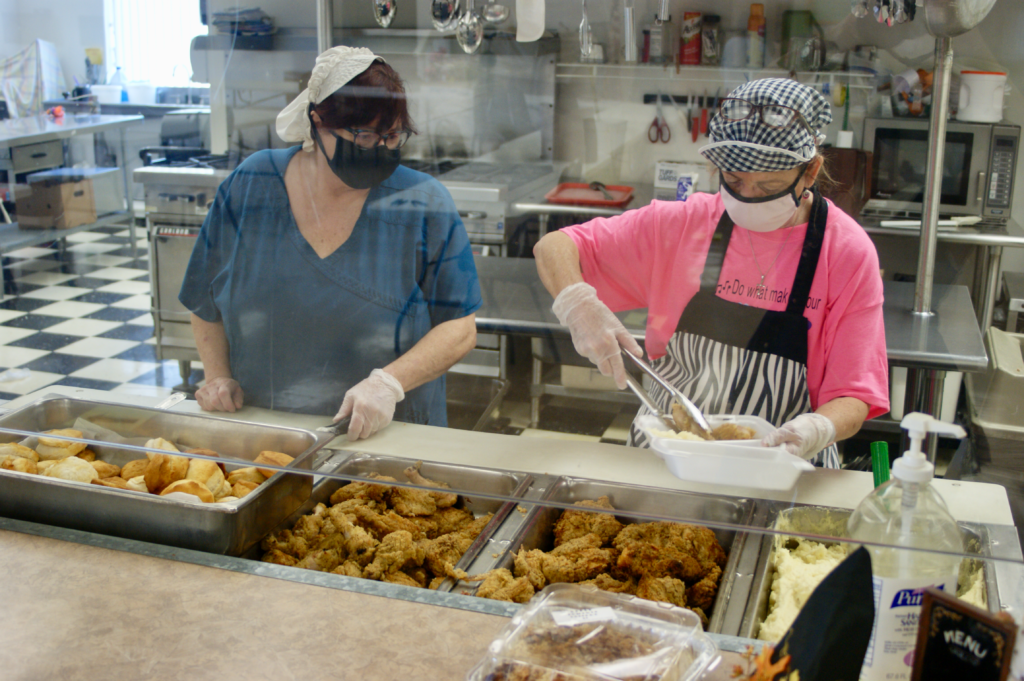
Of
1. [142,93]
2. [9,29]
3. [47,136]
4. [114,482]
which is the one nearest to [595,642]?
[114,482]

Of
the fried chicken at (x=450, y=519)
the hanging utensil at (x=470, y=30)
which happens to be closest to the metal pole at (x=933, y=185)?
the hanging utensil at (x=470, y=30)

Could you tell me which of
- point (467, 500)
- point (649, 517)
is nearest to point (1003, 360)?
point (649, 517)

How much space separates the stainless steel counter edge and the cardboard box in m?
0.57

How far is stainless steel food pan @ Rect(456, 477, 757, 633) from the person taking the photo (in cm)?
105

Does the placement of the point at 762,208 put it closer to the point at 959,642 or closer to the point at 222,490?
the point at 959,642

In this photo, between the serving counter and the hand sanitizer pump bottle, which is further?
the serving counter

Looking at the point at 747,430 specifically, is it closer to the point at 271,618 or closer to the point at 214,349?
the point at 271,618

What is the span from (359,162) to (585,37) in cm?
41

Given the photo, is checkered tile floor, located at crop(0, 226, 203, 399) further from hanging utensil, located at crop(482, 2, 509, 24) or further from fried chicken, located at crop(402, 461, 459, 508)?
hanging utensil, located at crop(482, 2, 509, 24)

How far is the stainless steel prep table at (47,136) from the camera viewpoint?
1356 millimetres

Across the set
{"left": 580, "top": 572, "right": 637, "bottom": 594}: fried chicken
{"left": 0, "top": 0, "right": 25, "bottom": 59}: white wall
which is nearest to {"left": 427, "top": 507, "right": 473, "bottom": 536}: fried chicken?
{"left": 580, "top": 572, "right": 637, "bottom": 594}: fried chicken

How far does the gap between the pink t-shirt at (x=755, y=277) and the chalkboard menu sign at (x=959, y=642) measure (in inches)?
20.5

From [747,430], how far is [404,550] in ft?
1.74

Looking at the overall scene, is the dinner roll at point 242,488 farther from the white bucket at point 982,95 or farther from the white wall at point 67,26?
the white bucket at point 982,95
